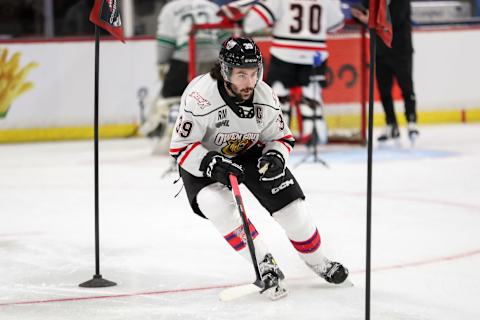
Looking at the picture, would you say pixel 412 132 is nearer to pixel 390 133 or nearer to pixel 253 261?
pixel 390 133

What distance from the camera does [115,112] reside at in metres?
8.87

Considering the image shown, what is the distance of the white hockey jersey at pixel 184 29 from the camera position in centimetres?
788

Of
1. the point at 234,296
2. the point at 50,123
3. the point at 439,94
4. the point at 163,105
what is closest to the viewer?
the point at 234,296

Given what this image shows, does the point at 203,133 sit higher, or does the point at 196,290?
the point at 203,133

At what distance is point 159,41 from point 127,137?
1298mm

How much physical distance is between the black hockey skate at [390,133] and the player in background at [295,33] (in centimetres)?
62

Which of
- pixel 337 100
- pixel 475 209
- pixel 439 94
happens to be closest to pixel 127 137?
pixel 337 100

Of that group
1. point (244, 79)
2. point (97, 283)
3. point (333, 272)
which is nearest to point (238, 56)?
point (244, 79)

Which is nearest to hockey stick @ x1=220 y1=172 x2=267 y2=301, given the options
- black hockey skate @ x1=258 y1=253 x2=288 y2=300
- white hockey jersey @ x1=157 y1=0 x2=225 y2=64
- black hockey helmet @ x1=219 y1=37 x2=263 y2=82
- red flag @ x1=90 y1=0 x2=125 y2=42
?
black hockey skate @ x1=258 y1=253 x2=288 y2=300

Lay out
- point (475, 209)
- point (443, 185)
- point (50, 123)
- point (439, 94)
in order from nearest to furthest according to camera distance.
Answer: point (475, 209)
point (443, 185)
point (50, 123)
point (439, 94)

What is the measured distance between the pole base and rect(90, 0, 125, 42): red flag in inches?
33.9

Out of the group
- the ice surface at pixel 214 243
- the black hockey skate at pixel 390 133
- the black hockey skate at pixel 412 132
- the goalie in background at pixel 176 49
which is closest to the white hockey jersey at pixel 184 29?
the goalie in background at pixel 176 49

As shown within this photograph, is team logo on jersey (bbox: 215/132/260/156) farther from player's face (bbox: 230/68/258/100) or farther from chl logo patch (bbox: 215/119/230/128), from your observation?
player's face (bbox: 230/68/258/100)

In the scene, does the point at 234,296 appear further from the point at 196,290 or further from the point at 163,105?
the point at 163,105
